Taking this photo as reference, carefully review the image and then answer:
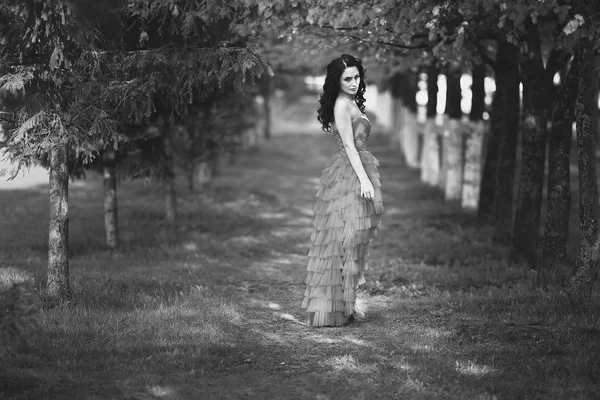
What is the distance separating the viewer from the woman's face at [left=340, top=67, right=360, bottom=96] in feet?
24.5

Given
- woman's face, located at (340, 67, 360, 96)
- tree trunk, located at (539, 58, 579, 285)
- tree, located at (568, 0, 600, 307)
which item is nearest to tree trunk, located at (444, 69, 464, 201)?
tree trunk, located at (539, 58, 579, 285)

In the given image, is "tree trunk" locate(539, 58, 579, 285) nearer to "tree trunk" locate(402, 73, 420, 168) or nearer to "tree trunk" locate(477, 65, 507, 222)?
"tree trunk" locate(477, 65, 507, 222)

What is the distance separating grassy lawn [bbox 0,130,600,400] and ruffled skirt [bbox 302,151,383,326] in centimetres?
30

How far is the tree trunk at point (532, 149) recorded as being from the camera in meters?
10.8

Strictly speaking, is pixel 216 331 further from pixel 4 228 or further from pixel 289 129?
pixel 289 129

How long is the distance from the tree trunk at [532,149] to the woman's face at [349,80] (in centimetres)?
413

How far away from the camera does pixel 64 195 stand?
796 centimetres

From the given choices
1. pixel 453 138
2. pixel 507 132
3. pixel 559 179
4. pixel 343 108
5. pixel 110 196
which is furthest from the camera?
pixel 453 138

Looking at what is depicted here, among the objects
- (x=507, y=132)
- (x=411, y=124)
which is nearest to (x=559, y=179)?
(x=507, y=132)

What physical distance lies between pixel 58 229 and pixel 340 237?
9.57 feet

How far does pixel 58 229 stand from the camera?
26.0ft

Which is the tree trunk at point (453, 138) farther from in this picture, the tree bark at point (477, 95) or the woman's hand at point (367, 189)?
the woman's hand at point (367, 189)

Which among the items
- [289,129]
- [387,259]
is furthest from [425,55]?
[289,129]

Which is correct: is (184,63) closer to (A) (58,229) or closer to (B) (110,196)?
(A) (58,229)
